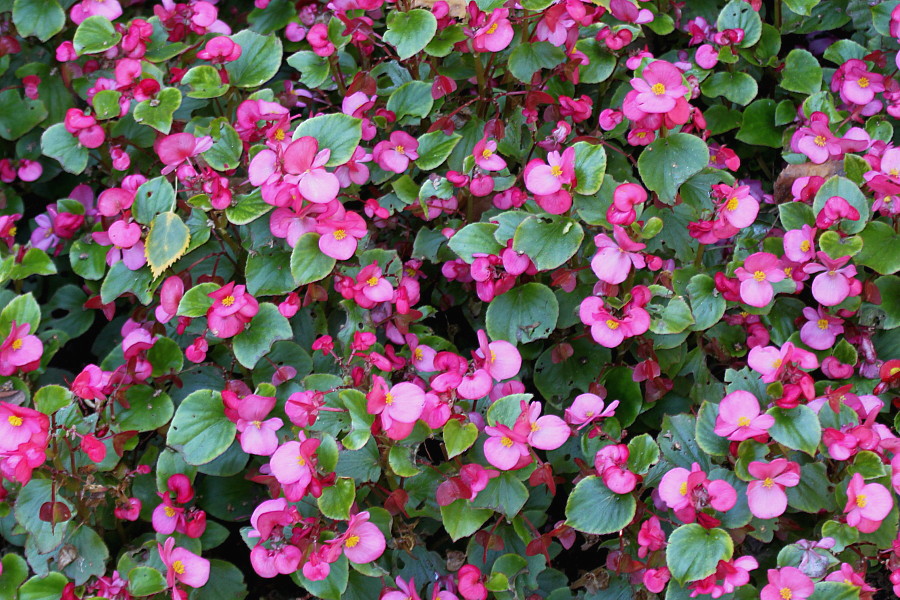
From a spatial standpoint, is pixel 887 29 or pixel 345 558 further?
pixel 887 29

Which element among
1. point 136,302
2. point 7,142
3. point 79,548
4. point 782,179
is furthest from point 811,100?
point 7,142

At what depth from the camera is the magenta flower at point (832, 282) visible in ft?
4.69

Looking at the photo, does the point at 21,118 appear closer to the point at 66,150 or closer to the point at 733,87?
the point at 66,150

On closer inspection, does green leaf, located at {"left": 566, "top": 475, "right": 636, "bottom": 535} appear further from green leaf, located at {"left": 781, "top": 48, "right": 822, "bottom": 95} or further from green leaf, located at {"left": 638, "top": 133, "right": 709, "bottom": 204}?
green leaf, located at {"left": 781, "top": 48, "right": 822, "bottom": 95}

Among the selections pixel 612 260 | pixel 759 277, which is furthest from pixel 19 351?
pixel 759 277

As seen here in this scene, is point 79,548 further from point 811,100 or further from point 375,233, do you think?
point 811,100

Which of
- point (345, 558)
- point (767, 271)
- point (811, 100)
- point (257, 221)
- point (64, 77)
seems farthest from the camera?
point (64, 77)

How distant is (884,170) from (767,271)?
32 cm

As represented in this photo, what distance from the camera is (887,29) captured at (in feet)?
5.90

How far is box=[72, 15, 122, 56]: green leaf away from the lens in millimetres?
1869

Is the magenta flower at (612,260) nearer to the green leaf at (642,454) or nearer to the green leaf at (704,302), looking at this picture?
the green leaf at (704,302)

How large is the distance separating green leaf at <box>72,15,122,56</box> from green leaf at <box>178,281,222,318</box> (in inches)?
29.3

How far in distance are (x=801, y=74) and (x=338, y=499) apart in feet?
4.57

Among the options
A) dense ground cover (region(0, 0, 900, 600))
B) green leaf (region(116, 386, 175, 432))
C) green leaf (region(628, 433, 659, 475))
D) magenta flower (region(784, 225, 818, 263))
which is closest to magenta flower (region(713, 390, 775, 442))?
dense ground cover (region(0, 0, 900, 600))
